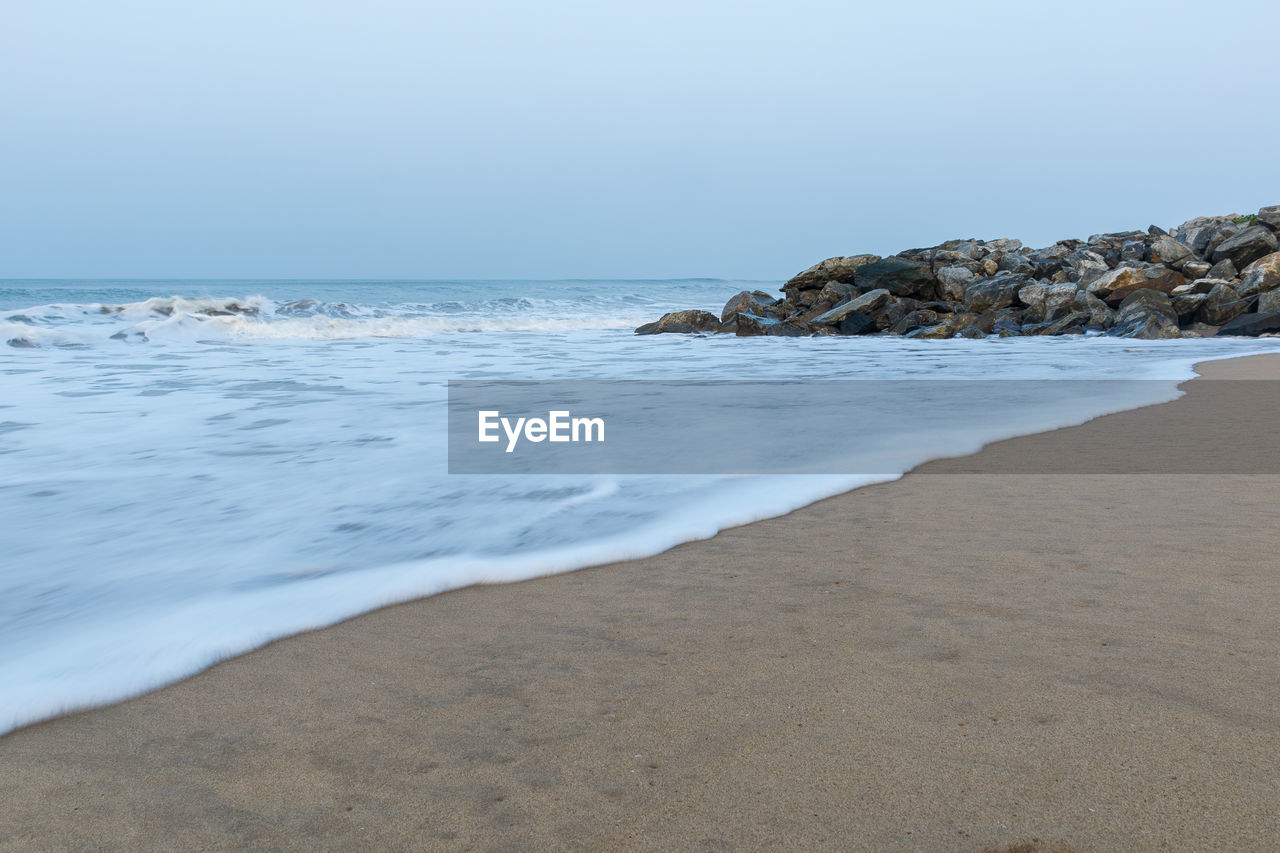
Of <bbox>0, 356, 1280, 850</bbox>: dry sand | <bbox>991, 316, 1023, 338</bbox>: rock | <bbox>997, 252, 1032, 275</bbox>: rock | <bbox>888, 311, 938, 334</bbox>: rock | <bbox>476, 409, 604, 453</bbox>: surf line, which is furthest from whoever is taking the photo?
<bbox>997, 252, 1032, 275</bbox>: rock

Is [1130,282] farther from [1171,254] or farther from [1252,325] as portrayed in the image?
[1252,325]

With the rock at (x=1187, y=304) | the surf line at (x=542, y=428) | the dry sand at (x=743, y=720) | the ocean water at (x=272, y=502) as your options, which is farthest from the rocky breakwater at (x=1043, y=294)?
the dry sand at (x=743, y=720)

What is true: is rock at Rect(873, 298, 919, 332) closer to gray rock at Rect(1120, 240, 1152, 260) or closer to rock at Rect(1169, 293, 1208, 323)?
rock at Rect(1169, 293, 1208, 323)

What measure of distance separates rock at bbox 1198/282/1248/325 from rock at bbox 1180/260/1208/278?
5.11 ft

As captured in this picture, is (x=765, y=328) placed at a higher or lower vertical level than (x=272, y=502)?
higher

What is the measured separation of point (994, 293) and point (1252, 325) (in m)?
4.66

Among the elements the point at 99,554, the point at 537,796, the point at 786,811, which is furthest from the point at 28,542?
the point at 786,811

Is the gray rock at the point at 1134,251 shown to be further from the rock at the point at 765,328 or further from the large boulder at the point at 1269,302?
the rock at the point at 765,328

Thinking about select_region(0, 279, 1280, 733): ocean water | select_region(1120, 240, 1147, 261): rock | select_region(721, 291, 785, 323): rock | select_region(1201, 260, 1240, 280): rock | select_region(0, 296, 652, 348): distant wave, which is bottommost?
select_region(0, 279, 1280, 733): ocean water

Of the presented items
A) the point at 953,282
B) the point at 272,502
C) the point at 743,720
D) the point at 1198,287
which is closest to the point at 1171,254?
the point at 1198,287

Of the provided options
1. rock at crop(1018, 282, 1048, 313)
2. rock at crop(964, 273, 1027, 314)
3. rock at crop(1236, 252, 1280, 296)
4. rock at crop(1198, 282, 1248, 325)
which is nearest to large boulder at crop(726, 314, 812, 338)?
rock at crop(964, 273, 1027, 314)

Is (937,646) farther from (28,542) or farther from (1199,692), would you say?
(28,542)

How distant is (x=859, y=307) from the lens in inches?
712

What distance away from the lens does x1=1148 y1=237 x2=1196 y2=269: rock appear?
17266 millimetres
